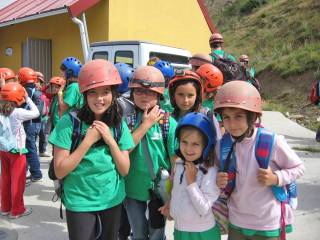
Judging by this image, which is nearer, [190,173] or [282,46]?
[190,173]

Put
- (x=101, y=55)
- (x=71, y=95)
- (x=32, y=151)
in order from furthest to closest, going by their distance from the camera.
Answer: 1. (x=101, y=55)
2. (x=32, y=151)
3. (x=71, y=95)

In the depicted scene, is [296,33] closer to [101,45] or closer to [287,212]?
[101,45]

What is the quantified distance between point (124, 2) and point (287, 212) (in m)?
10.0

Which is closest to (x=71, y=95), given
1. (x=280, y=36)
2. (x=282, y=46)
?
(x=282, y=46)

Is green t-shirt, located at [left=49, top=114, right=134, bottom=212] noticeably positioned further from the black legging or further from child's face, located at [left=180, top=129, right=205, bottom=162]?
child's face, located at [left=180, top=129, right=205, bottom=162]

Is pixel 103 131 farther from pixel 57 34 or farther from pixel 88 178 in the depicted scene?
pixel 57 34

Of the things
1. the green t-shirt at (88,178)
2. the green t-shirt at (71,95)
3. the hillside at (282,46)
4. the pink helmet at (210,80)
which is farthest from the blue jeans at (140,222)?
the hillside at (282,46)

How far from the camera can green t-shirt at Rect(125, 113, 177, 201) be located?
2977 millimetres

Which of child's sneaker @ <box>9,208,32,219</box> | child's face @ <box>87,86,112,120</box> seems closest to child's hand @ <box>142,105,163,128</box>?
child's face @ <box>87,86,112,120</box>

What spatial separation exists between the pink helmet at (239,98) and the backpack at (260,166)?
0.62 feet

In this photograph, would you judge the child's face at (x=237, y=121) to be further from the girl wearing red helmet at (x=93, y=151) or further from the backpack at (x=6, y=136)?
the backpack at (x=6, y=136)

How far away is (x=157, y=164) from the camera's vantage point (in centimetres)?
298

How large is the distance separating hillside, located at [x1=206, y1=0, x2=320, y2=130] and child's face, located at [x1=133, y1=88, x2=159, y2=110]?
1180 cm

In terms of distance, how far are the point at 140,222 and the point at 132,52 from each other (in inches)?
208
